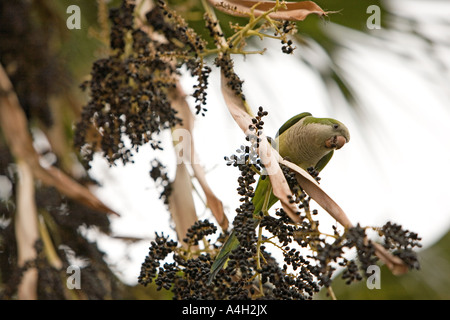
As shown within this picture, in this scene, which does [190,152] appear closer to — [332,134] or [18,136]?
[332,134]

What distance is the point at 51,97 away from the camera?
170 cm

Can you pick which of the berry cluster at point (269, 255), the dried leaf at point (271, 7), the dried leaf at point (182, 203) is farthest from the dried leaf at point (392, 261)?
the dried leaf at point (182, 203)

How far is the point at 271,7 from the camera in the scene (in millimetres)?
1004

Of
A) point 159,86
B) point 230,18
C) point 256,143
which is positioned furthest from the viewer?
point 230,18

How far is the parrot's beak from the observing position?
1.06 metres

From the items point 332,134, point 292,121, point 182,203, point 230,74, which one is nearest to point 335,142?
point 332,134

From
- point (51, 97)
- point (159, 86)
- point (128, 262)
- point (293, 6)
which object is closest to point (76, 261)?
point (128, 262)

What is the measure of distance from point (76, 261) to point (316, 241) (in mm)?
1039

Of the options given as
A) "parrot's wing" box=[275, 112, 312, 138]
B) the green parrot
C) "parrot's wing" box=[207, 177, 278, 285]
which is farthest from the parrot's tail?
"parrot's wing" box=[275, 112, 312, 138]

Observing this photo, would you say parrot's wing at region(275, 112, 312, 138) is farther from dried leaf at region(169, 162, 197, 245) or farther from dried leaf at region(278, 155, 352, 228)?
dried leaf at region(278, 155, 352, 228)

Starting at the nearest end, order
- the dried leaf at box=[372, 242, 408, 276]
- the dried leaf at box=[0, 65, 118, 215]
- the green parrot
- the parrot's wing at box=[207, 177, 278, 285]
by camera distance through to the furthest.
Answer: the dried leaf at box=[372, 242, 408, 276] < the parrot's wing at box=[207, 177, 278, 285] < the green parrot < the dried leaf at box=[0, 65, 118, 215]

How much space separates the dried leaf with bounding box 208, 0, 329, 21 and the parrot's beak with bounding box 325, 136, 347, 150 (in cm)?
25

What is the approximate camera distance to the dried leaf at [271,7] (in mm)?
952
